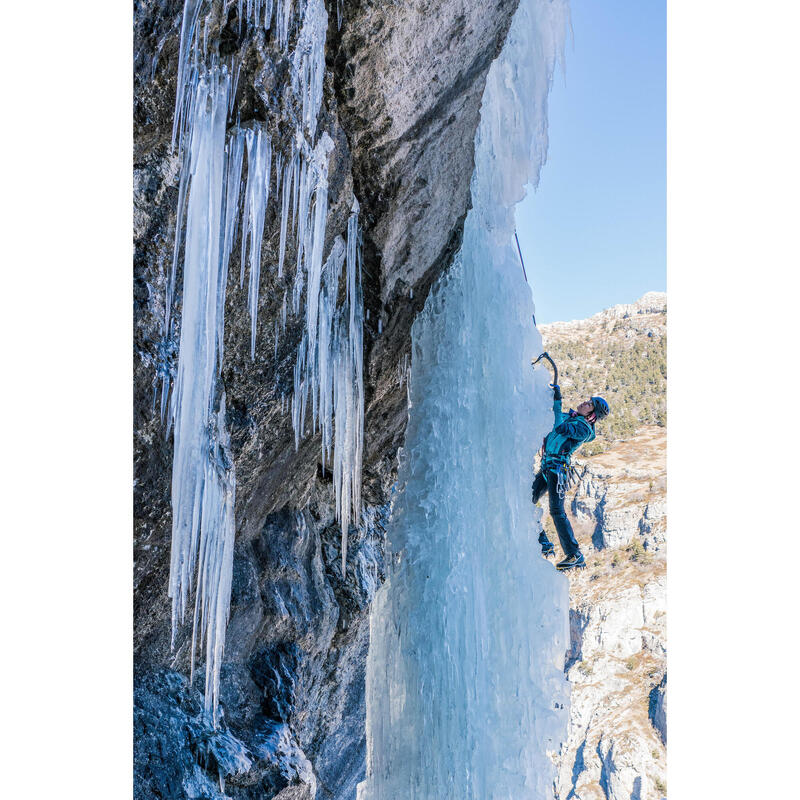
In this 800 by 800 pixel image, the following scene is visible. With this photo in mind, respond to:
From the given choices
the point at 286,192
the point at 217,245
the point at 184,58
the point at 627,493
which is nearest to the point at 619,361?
the point at 627,493

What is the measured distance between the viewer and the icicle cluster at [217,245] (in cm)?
215

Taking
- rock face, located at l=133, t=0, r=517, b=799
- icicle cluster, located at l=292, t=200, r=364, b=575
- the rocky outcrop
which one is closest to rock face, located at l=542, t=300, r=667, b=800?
the rocky outcrop

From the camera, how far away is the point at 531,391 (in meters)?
4.04

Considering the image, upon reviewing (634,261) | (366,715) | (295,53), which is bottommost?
(366,715)

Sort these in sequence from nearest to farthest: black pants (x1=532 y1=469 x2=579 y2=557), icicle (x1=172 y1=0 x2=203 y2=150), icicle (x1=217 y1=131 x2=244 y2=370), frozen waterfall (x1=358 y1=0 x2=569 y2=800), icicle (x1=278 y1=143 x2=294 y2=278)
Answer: icicle (x1=172 y1=0 x2=203 y2=150) → icicle (x1=217 y1=131 x2=244 y2=370) → icicle (x1=278 y1=143 x2=294 y2=278) → frozen waterfall (x1=358 y1=0 x2=569 y2=800) → black pants (x1=532 y1=469 x2=579 y2=557)

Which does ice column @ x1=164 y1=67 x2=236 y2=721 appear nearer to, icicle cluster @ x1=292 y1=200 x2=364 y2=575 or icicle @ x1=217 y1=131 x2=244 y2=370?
icicle @ x1=217 y1=131 x2=244 y2=370

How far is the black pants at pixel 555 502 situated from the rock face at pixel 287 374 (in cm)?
92

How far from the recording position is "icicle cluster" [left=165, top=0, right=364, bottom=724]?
215 centimetres

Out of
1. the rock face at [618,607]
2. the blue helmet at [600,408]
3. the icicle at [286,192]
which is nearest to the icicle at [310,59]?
the icicle at [286,192]

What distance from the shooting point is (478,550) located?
13.5 ft

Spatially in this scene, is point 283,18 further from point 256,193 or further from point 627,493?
point 627,493
